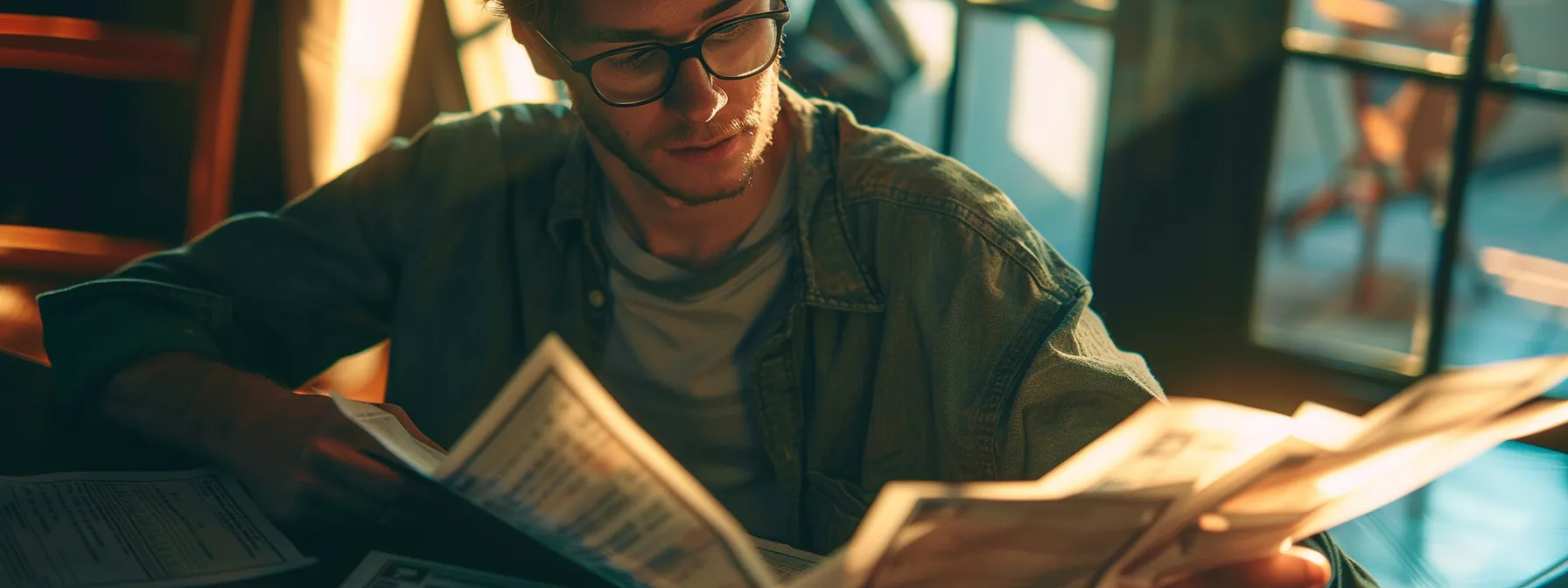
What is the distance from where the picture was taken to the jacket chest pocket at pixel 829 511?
96cm

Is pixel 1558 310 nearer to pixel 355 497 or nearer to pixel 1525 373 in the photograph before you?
pixel 1525 373

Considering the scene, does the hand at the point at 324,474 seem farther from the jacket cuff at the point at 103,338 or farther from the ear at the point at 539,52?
Answer: the ear at the point at 539,52

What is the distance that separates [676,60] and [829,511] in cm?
41

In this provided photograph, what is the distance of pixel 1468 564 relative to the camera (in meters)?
1.55

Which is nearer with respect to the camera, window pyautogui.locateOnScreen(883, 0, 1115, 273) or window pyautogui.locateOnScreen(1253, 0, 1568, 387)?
window pyautogui.locateOnScreen(1253, 0, 1568, 387)

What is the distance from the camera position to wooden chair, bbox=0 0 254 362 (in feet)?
4.99

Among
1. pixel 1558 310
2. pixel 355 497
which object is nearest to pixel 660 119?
pixel 355 497

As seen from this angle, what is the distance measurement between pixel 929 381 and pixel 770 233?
22cm

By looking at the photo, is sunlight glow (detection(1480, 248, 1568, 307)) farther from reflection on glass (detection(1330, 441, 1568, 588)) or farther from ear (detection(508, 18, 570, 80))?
ear (detection(508, 18, 570, 80))

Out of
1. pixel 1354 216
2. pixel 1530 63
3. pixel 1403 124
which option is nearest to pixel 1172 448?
pixel 1530 63

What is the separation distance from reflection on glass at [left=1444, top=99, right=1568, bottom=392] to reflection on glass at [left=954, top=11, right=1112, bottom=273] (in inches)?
20.8

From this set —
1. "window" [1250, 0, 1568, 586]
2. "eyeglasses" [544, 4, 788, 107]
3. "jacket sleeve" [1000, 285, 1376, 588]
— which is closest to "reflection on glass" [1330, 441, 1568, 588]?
"window" [1250, 0, 1568, 586]

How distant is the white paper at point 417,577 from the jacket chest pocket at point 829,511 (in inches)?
14.3

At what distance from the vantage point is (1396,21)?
169 centimetres
